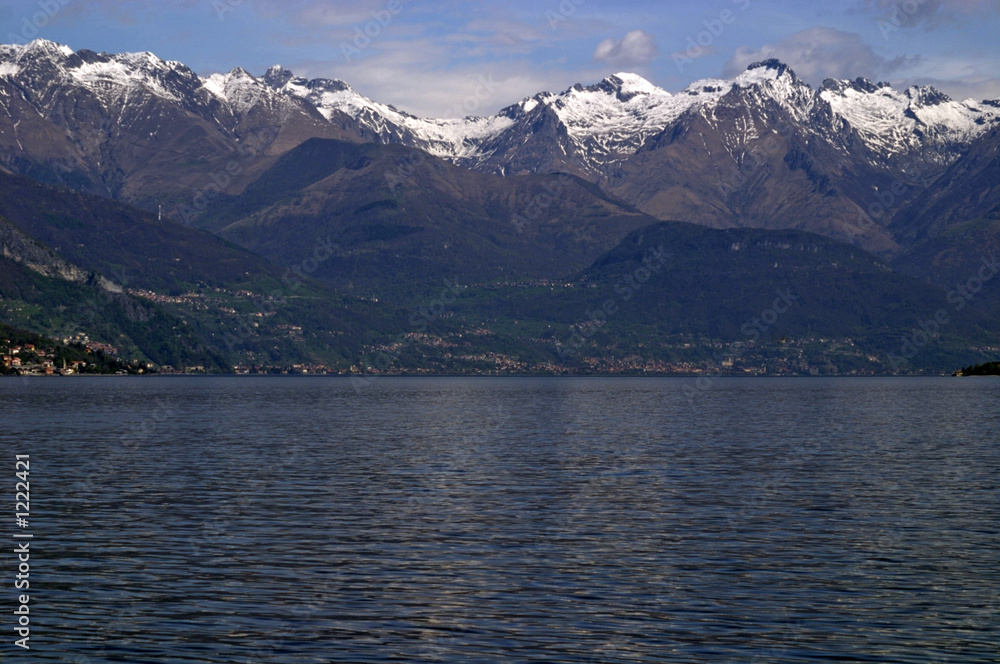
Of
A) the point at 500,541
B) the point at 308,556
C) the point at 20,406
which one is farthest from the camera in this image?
the point at 20,406

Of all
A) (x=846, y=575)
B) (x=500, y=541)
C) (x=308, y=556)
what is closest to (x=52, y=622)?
(x=308, y=556)

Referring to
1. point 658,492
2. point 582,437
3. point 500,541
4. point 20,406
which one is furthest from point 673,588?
point 20,406

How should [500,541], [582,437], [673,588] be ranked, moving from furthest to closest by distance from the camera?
[582,437], [500,541], [673,588]

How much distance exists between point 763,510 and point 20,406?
520 ft

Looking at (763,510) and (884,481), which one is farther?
(884,481)

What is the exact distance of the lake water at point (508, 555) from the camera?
38.5 meters

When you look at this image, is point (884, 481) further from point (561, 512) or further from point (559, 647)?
point (559, 647)

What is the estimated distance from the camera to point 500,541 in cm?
5775

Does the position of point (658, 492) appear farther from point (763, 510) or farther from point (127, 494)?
point (127, 494)

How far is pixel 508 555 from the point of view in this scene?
53.8m

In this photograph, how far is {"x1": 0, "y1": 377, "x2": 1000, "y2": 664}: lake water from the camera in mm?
38531

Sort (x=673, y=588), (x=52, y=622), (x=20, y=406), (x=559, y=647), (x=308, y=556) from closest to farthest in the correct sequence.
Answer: (x=559, y=647), (x=52, y=622), (x=673, y=588), (x=308, y=556), (x=20, y=406)

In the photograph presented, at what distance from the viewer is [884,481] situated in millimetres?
85438

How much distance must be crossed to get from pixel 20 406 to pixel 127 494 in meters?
131
